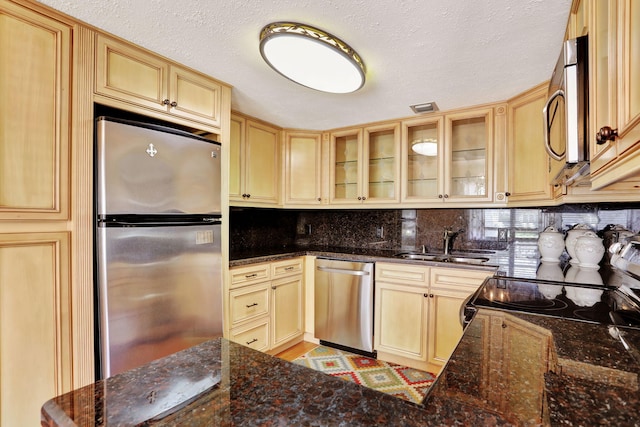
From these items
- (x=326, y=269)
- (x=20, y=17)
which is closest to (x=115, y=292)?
(x=20, y=17)

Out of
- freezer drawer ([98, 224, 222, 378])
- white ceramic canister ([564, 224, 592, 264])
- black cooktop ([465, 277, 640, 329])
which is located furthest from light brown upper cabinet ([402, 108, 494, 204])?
freezer drawer ([98, 224, 222, 378])

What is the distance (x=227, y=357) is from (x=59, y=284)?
1.20 m

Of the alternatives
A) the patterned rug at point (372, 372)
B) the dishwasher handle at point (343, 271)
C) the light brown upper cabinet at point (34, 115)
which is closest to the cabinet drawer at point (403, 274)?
the dishwasher handle at point (343, 271)

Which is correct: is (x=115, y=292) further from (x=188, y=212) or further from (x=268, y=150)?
(x=268, y=150)

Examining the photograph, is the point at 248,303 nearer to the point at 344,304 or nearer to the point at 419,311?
the point at 344,304

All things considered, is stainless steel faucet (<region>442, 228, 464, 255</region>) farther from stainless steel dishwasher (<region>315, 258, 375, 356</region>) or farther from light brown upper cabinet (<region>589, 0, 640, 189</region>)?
light brown upper cabinet (<region>589, 0, 640, 189</region>)

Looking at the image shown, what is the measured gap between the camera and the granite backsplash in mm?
2156

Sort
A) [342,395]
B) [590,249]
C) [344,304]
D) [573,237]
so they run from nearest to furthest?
[342,395] → [590,249] → [573,237] → [344,304]

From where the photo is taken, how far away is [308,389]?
0.53 m

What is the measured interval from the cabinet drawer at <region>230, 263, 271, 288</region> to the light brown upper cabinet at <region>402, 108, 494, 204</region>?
53.9 inches

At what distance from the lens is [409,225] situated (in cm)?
298

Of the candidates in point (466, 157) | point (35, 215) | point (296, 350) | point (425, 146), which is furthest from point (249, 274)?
point (466, 157)

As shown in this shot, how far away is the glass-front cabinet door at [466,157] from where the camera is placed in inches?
96.4

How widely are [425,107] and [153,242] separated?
217 centimetres
